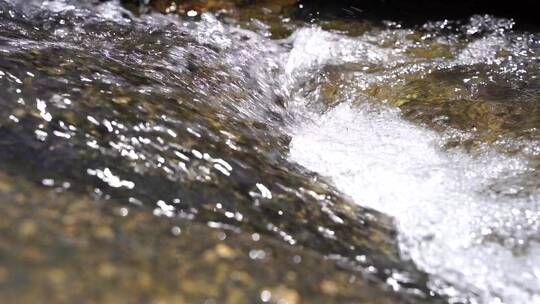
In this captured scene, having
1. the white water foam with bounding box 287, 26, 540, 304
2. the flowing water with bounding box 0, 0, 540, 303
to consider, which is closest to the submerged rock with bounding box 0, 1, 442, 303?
the flowing water with bounding box 0, 0, 540, 303

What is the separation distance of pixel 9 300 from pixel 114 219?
551 millimetres

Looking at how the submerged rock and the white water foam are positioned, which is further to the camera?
the white water foam

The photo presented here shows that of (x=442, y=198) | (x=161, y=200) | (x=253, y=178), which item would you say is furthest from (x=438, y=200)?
(x=161, y=200)

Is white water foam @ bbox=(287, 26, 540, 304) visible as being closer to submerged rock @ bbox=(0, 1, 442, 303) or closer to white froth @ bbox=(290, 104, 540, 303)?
white froth @ bbox=(290, 104, 540, 303)

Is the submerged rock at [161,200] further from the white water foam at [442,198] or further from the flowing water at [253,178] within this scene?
the white water foam at [442,198]

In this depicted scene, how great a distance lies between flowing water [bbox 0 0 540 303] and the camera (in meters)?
1.97

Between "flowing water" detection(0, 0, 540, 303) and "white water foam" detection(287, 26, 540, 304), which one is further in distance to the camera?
"white water foam" detection(287, 26, 540, 304)

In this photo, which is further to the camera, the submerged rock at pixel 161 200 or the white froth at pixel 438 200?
the white froth at pixel 438 200

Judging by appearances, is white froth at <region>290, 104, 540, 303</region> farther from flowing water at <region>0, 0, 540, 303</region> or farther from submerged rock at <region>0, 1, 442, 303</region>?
submerged rock at <region>0, 1, 442, 303</region>

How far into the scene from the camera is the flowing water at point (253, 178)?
6.46 ft

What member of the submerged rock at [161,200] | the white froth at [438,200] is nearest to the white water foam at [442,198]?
the white froth at [438,200]

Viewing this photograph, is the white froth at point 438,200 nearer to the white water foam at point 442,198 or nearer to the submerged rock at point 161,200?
the white water foam at point 442,198

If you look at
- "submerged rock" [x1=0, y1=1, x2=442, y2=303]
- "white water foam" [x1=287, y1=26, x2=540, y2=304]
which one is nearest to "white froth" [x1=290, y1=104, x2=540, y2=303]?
"white water foam" [x1=287, y1=26, x2=540, y2=304]

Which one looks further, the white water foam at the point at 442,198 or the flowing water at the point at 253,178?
the white water foam at the point at 442,198
